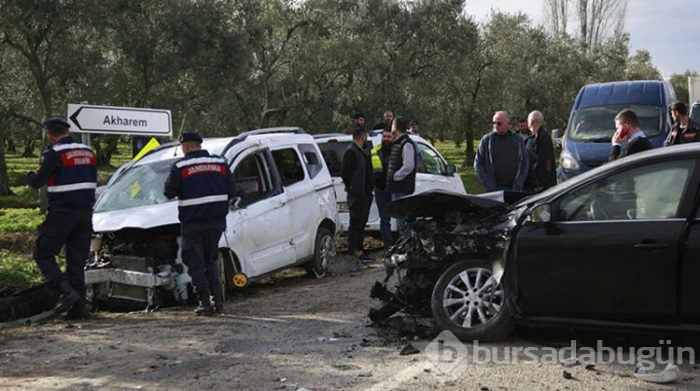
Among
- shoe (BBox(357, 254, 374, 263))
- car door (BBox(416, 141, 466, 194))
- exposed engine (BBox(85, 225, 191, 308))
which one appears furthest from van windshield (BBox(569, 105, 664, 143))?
exposed engine (BBox(85, 225, 191, 308))

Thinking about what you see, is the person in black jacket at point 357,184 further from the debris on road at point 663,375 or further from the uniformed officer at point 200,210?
the debris on road at point 663,375

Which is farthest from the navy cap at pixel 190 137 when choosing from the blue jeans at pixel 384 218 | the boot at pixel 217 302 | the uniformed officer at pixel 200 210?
the blue jeans at pixel 384 218

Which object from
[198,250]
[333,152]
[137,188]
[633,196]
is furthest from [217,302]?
[333,152]

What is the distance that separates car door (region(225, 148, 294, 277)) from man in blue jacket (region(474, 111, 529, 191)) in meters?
2.51

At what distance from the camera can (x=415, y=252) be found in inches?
271

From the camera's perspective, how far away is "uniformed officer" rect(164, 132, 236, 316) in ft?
26.2

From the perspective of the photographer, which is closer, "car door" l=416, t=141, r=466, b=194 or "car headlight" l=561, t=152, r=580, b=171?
"car door" l=416, t=141, r=466, b=194

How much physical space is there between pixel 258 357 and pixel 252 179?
390cm

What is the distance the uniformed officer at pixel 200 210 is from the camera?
7977mm

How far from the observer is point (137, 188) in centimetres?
916

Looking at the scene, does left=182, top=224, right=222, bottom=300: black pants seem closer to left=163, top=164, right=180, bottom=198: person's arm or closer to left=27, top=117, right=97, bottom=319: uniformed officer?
left=163, top=164, right=180, bottom=198: person's arm

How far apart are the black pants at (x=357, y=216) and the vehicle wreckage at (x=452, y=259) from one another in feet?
14.4

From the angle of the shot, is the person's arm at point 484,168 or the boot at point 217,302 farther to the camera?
the person's arm at point 484,168

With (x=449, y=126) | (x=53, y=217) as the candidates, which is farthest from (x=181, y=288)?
(x=449, y=126)
